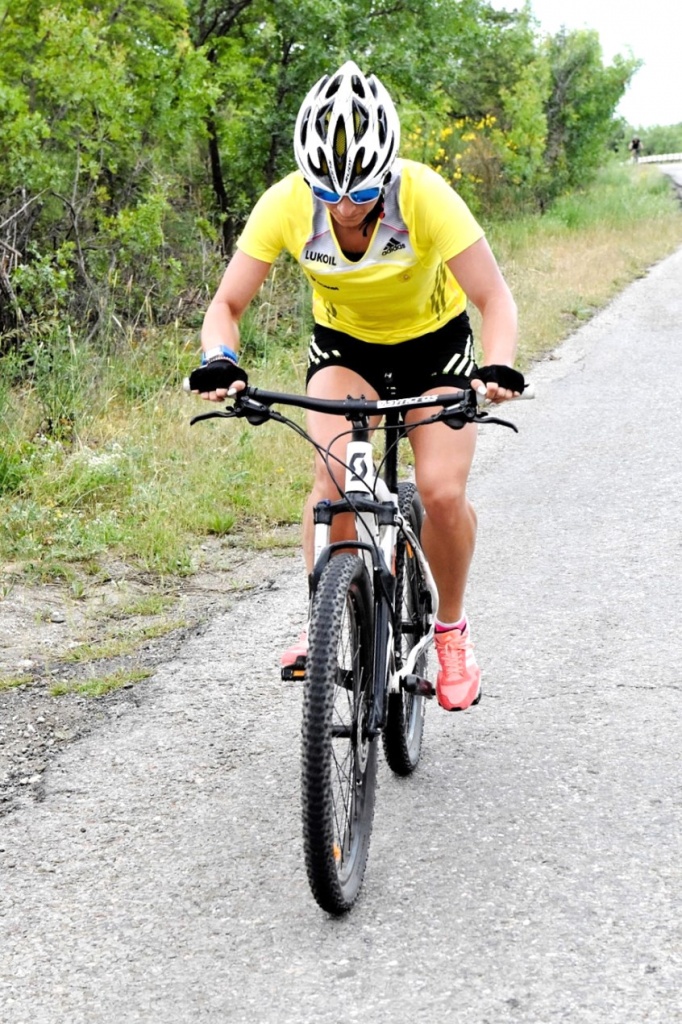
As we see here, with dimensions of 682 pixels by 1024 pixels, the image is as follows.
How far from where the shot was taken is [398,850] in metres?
3.71

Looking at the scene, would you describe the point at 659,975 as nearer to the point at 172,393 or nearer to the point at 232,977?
the point at 232,977

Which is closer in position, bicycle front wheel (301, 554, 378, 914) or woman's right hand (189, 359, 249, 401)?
bicycle front wheel (301, 554, 378, 914)

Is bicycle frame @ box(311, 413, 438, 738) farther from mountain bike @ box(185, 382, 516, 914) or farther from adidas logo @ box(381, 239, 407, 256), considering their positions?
adidas logo @ box(381, 239, 407, 256)

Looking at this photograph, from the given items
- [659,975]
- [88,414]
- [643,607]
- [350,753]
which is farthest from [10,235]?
[659,975]

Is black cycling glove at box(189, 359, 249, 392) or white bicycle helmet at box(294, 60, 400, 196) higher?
white bicycle helmet at box(294, 60, 400, 196)

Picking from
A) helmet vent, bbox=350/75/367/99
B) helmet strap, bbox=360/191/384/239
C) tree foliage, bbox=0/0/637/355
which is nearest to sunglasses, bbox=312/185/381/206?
helmet strap, bbox=360/191/384/239

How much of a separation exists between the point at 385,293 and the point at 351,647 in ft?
3.95

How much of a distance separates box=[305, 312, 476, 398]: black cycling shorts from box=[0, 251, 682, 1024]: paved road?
1292 mm

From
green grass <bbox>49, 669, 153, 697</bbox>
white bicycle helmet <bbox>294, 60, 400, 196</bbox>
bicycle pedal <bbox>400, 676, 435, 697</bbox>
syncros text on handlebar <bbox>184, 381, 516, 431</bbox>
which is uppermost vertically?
white bicycle helmet <bbox>294, 60, 400, 196</bbox>

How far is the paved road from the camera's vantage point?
3035 mm

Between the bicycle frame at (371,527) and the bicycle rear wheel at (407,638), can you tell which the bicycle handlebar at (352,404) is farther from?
the bicycle rear wheel at (407,638)

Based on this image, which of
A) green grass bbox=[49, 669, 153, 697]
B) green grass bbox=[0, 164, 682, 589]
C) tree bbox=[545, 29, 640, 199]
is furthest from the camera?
tree bbox=[545, 29, 640, 199]

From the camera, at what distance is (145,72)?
10.4 meters

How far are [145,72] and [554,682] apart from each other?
24.3 ft
